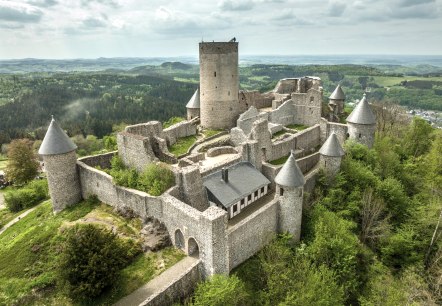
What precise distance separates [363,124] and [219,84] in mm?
15806

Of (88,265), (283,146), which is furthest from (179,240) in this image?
(283,146)

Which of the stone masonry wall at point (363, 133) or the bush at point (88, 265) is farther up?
the stone masonry wall at point (363, 133)

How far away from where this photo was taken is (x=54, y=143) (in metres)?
24.2

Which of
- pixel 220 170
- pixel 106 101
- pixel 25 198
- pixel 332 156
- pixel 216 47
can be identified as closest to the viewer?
pixel 220 170

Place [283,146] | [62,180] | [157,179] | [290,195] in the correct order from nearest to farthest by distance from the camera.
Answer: [290,195] < [157,179] < [62,180] < [283,146]

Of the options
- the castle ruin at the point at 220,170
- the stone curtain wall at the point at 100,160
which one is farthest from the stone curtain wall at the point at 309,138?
the stone curtain wall at the point at 100,160

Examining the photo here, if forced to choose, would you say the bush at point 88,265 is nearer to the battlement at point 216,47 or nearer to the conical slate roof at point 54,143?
the conical slate roof at point 54,143

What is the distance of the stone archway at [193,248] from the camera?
18902 millimetres

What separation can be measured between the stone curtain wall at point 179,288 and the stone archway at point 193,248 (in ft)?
4.57

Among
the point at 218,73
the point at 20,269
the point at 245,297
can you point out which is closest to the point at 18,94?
the point at 218,73

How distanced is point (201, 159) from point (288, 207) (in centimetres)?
973

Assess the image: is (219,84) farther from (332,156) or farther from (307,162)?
(332,156)

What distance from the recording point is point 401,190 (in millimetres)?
28656

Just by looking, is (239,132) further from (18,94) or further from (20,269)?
(18,94)
